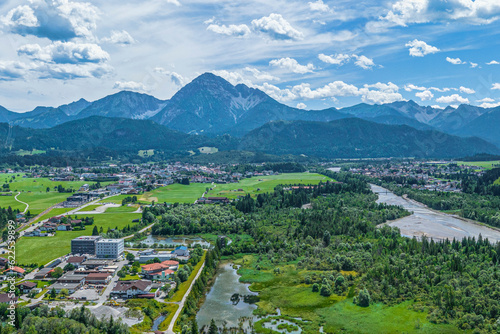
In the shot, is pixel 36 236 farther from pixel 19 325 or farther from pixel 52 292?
pixel 19 325

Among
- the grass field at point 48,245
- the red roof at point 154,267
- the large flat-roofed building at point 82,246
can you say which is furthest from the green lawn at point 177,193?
the red roof at point 154,267

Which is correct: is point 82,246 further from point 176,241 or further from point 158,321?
point 158,321

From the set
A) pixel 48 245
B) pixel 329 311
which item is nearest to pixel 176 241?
pixel 48 245

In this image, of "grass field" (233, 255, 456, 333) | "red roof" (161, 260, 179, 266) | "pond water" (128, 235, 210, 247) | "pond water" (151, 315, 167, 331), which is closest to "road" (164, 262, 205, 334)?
"pond water" (151, 315, 167, 331)

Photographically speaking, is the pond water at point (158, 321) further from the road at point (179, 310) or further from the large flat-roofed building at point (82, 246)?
the large flat-roofed building at point (82, 246)

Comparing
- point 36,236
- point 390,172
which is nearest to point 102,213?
point 36,236

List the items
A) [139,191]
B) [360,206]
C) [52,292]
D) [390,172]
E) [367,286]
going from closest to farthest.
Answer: [52,292] → [367,286] → [360,206] → [139,191] → [390,172]

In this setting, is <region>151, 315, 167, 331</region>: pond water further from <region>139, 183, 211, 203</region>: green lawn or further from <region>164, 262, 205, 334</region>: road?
<region>139, 183, 211, 203</region>: green lawn
